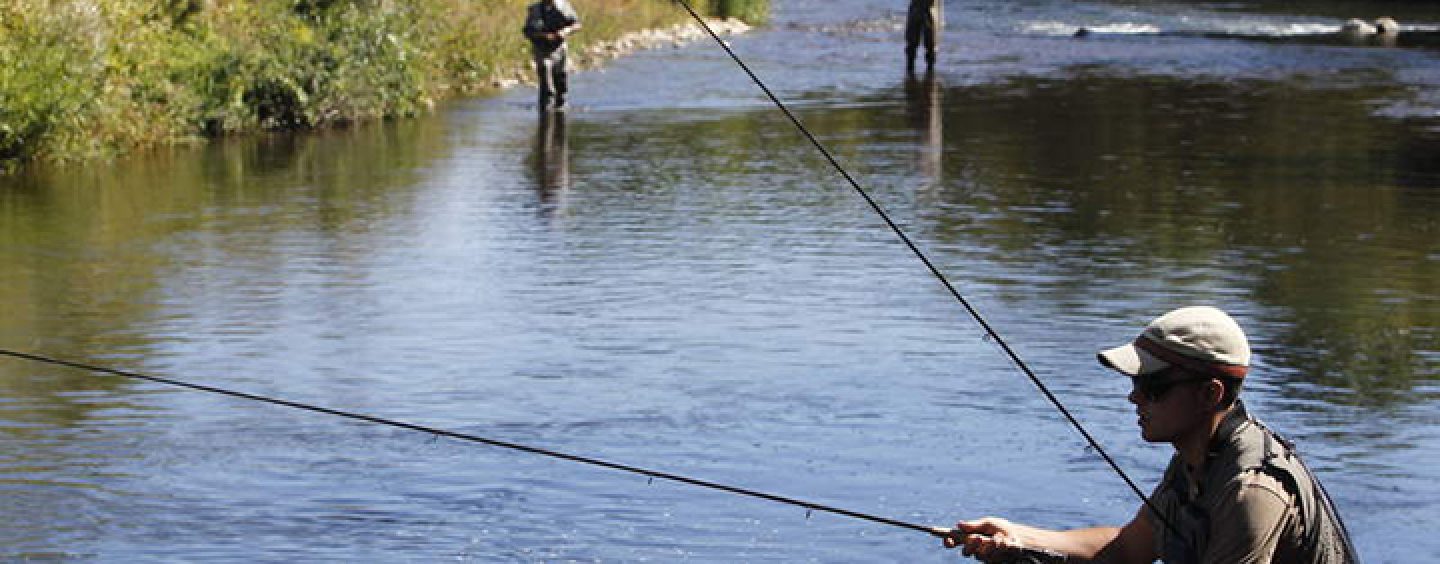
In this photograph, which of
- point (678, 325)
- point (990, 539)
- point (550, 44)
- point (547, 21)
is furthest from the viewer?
point (547, 21)

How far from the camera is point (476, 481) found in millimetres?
9219

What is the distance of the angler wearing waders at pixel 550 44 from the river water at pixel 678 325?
132 cm

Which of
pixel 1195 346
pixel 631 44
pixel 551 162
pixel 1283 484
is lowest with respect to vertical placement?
pixel 631 44

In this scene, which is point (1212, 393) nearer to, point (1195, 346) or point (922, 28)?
point (1195, 346)

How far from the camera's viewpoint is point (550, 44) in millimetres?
25062

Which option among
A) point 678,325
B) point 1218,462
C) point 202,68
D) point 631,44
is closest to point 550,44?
point 202,68

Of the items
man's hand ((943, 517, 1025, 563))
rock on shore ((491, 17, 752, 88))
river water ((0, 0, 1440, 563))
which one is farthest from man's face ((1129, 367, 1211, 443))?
rock on shore ((491, 17, 752, 88))

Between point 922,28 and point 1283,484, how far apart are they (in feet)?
94.4

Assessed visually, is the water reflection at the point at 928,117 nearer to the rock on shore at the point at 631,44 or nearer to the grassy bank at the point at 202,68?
the rock on shore at the point at 631,44

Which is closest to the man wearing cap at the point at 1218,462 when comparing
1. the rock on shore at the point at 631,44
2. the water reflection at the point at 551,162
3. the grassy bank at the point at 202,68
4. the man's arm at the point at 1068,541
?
the man's arm at the point at 1068,541

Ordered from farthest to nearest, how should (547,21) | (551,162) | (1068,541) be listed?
(547,21) → (551,162) → (1068,541)

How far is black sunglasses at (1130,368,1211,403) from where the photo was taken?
5.10 meters

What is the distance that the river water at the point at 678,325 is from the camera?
8.80 m

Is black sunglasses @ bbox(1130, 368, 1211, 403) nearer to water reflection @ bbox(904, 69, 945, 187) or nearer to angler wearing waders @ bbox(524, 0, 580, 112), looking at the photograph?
water reflection @ bbox(904, 69, 945, 187)
